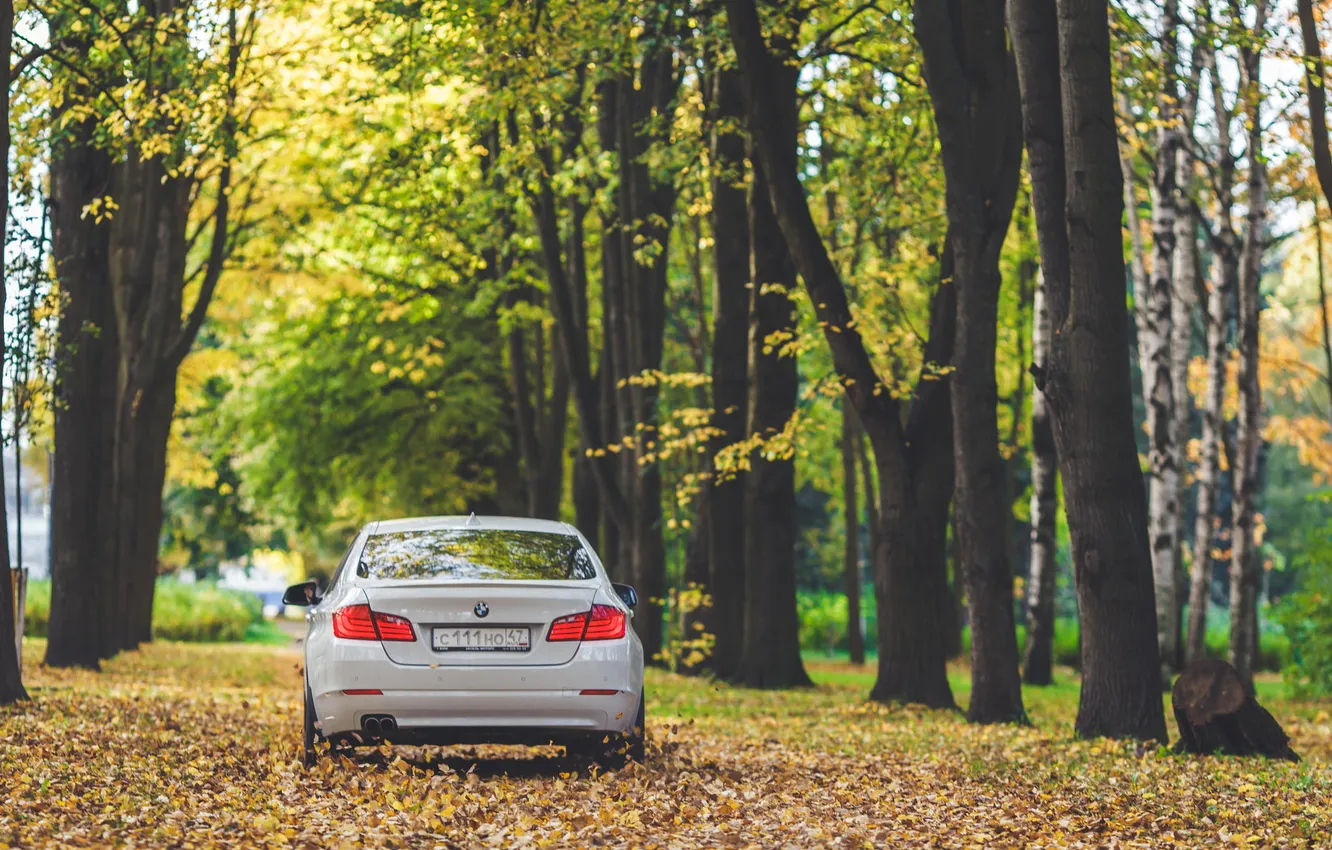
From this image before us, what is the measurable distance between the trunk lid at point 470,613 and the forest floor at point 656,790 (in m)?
A: 0.71

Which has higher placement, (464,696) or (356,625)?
(356,625)

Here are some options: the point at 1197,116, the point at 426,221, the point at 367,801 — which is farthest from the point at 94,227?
the point at 1197,116

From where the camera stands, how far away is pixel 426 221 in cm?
2439

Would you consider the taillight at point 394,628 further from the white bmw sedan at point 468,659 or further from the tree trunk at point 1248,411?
the tree trunk at point 1248,411

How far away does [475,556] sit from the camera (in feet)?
34.4

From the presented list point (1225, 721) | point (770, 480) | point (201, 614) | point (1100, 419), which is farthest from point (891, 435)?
point (201, 614)

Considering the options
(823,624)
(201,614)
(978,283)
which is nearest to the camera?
(978,283)

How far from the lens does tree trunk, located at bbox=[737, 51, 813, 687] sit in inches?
790

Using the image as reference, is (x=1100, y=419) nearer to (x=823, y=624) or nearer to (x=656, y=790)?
(x=656, y=790)

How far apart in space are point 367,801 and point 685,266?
25.9 m

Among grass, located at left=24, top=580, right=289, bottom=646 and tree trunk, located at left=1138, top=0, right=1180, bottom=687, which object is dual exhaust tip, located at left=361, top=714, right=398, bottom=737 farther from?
grass, located at left=24, top=580, right=289, bottom=646

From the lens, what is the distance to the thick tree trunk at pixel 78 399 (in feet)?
59.0

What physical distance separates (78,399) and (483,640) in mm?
10061

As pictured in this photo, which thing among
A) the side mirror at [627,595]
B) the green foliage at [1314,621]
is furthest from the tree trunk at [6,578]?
the green foliage at [1314,621]
